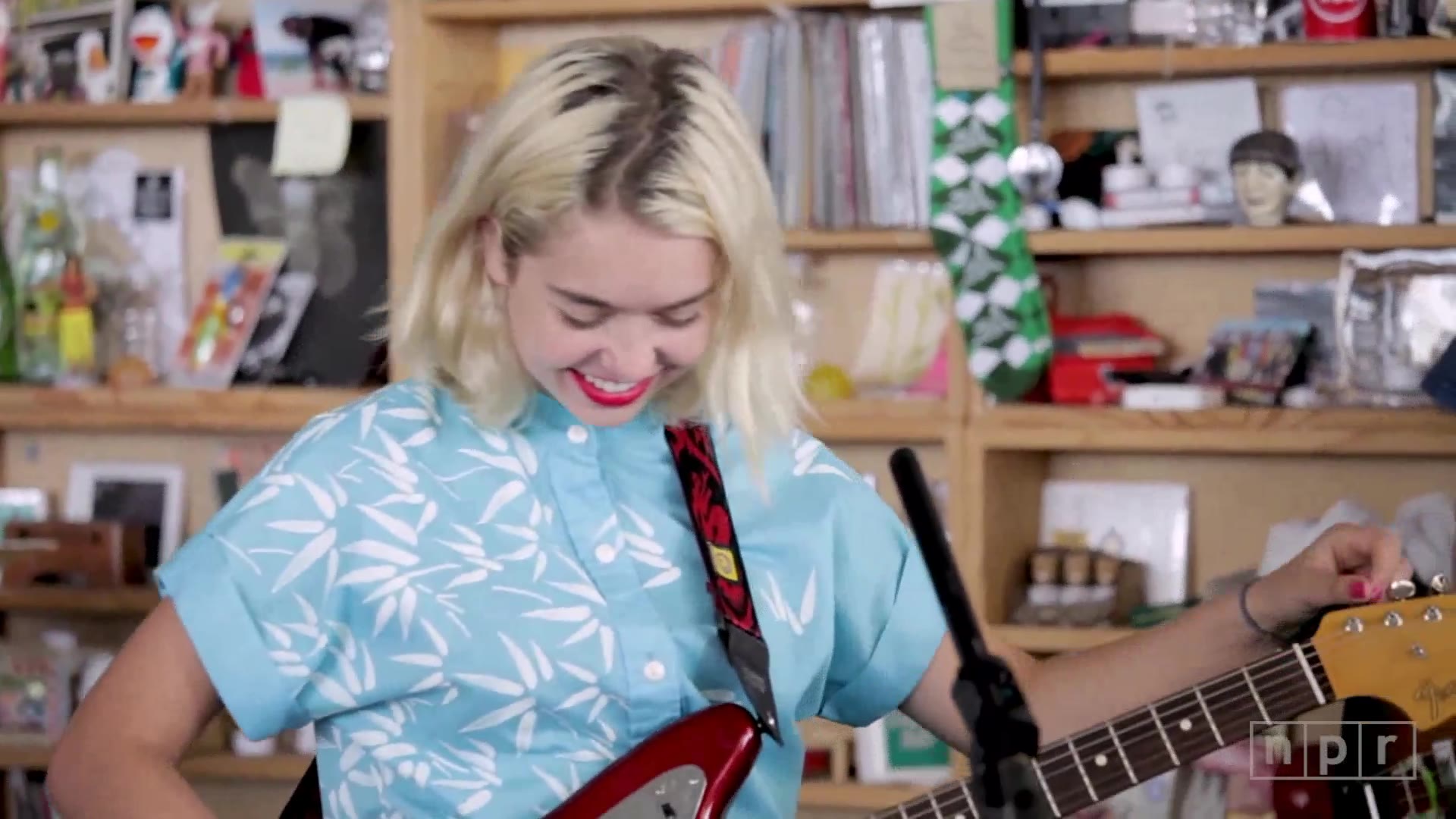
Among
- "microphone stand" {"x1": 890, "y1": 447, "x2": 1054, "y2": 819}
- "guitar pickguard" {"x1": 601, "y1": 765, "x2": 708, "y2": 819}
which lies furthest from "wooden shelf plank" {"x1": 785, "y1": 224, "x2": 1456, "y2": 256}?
"microphone stand" {"x1": 890, "y1": 447, "x2": 1054, "y2": 819}

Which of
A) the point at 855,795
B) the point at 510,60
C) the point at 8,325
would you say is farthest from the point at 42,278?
the point at 855,795

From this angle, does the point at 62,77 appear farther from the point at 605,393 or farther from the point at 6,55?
the point at 605,393

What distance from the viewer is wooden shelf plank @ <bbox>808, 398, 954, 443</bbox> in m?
2.79

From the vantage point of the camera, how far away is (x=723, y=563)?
1.39 m

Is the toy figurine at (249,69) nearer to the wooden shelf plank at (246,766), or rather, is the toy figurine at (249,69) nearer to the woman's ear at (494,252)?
the wooden shelf plank at (246,766)

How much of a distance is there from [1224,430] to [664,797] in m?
1.48

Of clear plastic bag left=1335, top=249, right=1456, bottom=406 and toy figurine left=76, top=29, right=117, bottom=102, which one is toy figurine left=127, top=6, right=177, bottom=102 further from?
clear plastic bag left=1335, top=249, right=1456, bottom=406

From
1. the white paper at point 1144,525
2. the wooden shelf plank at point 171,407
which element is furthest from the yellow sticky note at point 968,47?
the white paper at point 1144,525

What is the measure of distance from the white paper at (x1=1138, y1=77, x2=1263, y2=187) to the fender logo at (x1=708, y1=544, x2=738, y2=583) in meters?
1.57

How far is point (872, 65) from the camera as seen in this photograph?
2.79m

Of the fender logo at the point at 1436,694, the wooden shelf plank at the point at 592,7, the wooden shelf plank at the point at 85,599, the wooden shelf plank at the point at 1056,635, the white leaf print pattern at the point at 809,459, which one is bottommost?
the wooden shelf plank at the point at 1056,635

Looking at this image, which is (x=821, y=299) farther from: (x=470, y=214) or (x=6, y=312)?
(x=470, y=214)

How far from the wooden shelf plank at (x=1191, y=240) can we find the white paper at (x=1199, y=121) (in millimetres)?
130

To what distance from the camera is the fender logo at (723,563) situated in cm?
139
